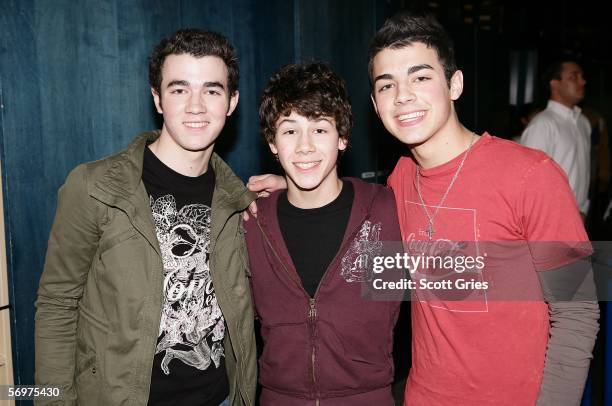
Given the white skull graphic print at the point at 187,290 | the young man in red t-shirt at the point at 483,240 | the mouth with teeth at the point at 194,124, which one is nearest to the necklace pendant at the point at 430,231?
the young man in red t-shirt at the point at 483,240

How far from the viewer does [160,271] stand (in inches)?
74.7

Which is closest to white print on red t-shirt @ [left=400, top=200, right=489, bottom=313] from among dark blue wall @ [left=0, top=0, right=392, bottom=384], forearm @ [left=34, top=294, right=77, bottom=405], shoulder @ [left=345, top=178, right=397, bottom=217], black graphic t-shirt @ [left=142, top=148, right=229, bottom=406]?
shoulder @ [left=345, top=178, right=397, bottom=217]

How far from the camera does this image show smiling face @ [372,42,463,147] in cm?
188

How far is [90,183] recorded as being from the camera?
1.83 metres

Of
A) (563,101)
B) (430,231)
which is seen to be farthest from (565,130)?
(430,231)

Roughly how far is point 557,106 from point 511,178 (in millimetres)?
3298

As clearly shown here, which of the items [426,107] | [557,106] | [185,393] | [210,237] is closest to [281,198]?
[210,237]

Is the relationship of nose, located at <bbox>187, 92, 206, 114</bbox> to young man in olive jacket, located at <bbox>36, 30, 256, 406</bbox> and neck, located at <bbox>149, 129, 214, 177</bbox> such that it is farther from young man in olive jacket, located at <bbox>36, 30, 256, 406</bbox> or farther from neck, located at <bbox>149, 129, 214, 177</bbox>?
neck, located at <bbox>149, 129, 214, 177</bbox>

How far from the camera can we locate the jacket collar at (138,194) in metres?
1.86

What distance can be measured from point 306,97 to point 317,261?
0.67 m

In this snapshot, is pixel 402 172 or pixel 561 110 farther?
pixel 561 110

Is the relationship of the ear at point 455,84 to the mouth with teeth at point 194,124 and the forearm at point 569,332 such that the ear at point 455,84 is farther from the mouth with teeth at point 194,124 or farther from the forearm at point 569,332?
the mouth with teeth at point 194,124

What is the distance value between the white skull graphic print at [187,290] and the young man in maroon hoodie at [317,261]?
195 millimetres

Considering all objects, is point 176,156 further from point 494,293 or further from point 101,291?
point 494,293
